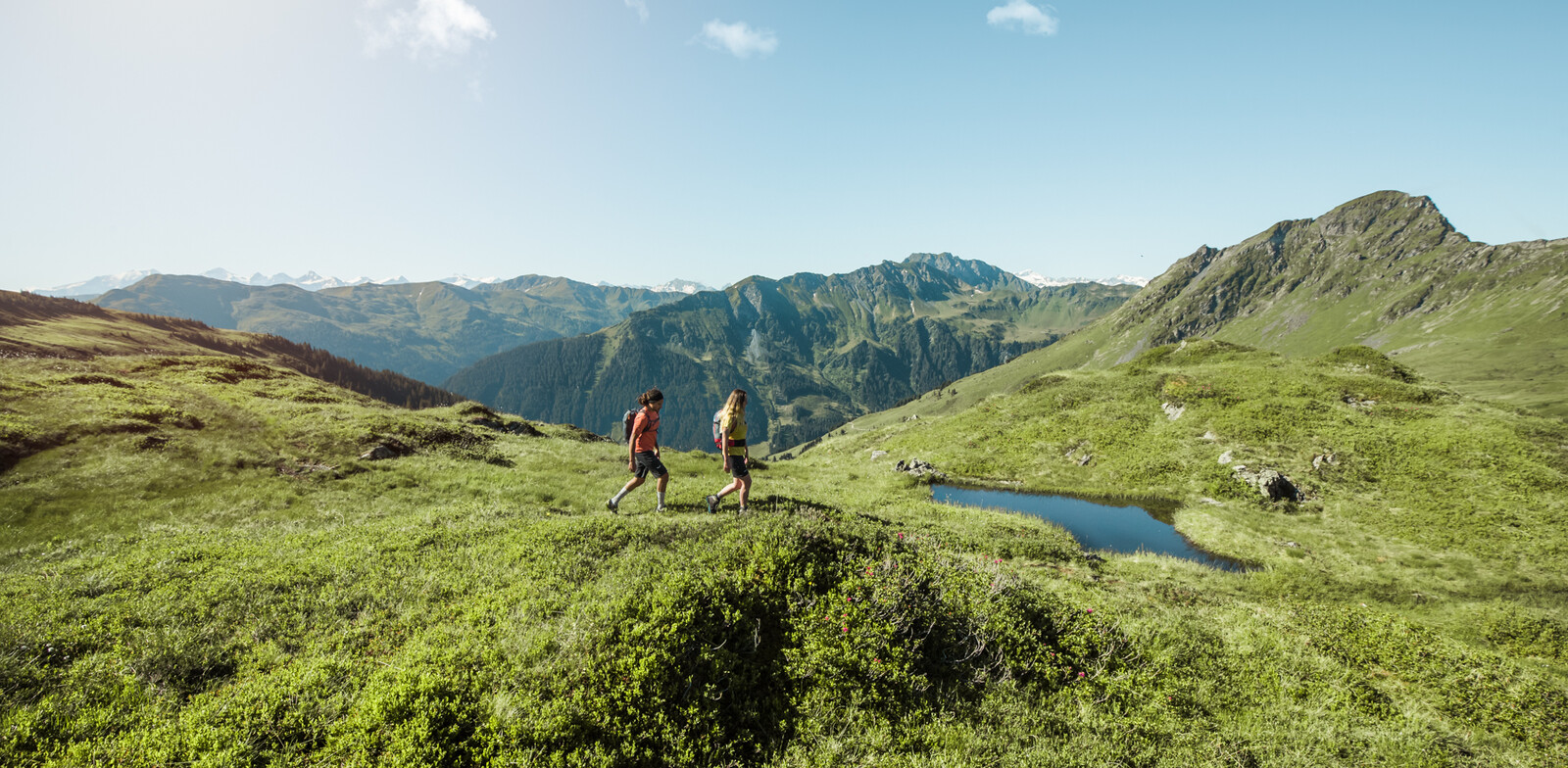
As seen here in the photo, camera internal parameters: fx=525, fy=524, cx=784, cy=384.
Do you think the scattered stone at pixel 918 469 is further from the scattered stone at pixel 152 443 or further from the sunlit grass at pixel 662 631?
the scattered stone at pixel 152 443

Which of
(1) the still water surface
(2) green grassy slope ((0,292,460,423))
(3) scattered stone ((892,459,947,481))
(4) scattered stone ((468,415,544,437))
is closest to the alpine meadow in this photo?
(1) the still water surface

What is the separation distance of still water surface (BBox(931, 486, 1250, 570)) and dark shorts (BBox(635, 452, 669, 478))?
19589 mm

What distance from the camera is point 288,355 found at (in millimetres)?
94250

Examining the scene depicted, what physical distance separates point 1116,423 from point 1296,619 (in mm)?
31294

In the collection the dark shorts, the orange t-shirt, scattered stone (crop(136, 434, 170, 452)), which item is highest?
the orange t-shirt

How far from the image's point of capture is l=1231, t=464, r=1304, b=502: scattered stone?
2972 cm

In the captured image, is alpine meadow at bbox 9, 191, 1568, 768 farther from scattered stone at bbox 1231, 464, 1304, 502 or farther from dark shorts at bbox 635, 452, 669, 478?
dark shorts at bbox 635, 452, 669, 478

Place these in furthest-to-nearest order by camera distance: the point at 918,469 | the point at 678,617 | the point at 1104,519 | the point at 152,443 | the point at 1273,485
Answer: the point at 918,469 < the point at 1273,485 < the point at 1104,519 < the point at 152,443 < the point at 678,617

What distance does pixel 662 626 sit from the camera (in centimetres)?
870

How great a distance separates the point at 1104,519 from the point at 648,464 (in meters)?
26.6

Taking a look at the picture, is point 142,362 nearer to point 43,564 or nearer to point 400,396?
point 43,564

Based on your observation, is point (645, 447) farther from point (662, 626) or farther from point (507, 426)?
point (507, 426)

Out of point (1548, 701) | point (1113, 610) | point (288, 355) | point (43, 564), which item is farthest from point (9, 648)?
point (288, 355)

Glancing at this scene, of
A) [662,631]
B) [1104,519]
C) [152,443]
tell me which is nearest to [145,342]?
[152,443]
